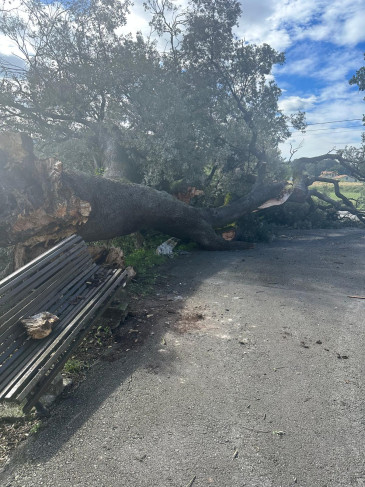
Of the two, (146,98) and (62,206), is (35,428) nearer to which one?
(62,206)

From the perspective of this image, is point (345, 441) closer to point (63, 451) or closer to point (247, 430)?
point (247, 430)

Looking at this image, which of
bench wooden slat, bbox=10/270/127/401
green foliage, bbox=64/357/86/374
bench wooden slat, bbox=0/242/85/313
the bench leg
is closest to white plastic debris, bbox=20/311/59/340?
bench wooden slat, bbox=10/270/127/401

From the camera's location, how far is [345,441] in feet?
8.25

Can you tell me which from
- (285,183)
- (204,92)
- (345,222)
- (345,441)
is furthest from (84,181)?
(345,222)

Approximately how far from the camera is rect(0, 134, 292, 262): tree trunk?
4891 millimetres

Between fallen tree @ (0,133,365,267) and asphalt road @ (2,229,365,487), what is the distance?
1942 millimetres

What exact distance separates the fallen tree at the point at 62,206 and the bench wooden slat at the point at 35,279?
99 centimetres

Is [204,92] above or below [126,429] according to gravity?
above

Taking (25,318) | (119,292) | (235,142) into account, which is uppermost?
(235,142)

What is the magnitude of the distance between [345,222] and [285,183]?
385cm

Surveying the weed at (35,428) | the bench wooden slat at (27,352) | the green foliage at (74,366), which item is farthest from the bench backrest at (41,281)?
the weed at (35,428)

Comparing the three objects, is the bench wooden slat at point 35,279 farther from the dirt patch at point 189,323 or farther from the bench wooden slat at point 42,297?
the dirt patch at point 189,323

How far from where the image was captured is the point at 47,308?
3.61m

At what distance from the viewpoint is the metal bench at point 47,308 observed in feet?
8.79
